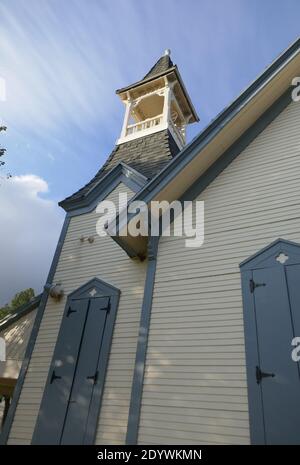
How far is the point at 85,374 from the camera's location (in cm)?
606

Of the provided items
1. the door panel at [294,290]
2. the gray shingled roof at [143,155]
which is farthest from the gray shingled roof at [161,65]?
the door panel at [294,290]

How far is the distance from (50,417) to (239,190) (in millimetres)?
5555

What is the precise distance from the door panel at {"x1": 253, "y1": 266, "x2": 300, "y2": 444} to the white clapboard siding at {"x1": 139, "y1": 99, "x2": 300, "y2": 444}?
0.29 m

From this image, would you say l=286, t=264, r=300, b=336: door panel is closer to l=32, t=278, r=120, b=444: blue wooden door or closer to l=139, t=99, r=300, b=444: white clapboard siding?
l=139, t=99, r=300, b=444: white clapboard siding

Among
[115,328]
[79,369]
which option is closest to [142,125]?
[115,328]

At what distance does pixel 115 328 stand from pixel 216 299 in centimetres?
214

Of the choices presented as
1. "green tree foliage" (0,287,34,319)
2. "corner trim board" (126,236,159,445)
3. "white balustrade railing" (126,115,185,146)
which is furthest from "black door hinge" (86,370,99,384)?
"green tree foliage" (0,287,34,319)

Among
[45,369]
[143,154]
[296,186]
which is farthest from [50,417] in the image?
[143,154]

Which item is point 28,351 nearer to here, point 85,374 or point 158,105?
point 85,374

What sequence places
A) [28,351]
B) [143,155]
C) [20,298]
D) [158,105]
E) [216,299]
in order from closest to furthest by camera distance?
[216,299]
[28,351]
[143,155]
[158,105]
[20,298]

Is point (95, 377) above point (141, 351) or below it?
below

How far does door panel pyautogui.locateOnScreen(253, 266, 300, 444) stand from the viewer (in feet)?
13.3

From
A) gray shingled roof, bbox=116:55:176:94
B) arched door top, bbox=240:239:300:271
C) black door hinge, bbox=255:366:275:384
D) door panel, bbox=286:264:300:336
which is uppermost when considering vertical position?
gray shingled roof, bbox=116:55:176:94

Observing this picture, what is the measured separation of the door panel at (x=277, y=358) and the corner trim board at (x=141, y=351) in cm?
184
